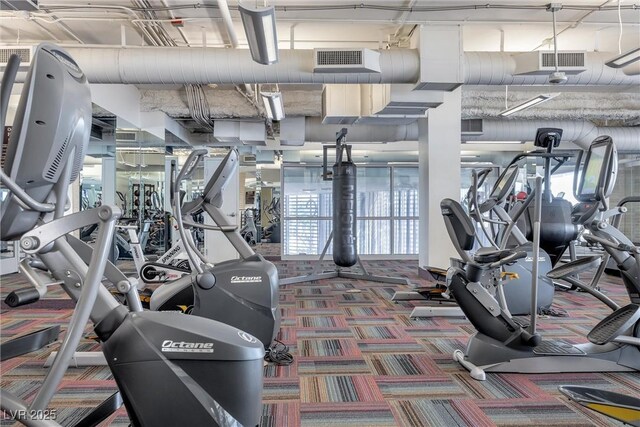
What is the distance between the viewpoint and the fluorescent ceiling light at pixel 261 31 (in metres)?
3.28

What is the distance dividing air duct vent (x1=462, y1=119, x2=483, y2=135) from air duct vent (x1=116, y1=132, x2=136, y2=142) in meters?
6.12

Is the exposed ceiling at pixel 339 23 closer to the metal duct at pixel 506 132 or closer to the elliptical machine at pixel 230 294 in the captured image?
the metal duct at pixel 506 132

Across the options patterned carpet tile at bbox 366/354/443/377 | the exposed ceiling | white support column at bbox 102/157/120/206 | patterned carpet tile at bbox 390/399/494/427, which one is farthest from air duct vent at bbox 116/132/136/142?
patterned carpet tile at bbox 390/399/494/427

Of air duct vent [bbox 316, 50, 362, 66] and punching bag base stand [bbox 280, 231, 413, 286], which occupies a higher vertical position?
air duct vent [bbox 316, 50, 362, 66]

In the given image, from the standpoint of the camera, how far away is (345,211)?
6.55 metres

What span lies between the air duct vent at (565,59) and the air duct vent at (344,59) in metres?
1.93

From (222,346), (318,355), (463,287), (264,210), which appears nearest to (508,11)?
(463,287)

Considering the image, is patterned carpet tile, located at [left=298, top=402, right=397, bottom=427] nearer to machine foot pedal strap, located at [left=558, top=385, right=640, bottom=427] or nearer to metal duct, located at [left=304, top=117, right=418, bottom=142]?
machine foot pedal strap, located at [left=558, top=385, right=640, bottom=427]

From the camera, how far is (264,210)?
1513 cm

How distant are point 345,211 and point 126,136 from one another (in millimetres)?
4131

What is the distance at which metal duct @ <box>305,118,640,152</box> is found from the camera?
324 inches

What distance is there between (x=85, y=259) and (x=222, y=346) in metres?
0.67

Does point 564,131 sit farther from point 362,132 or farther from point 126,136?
point 126,136

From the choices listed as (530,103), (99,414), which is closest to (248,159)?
(530,103)
